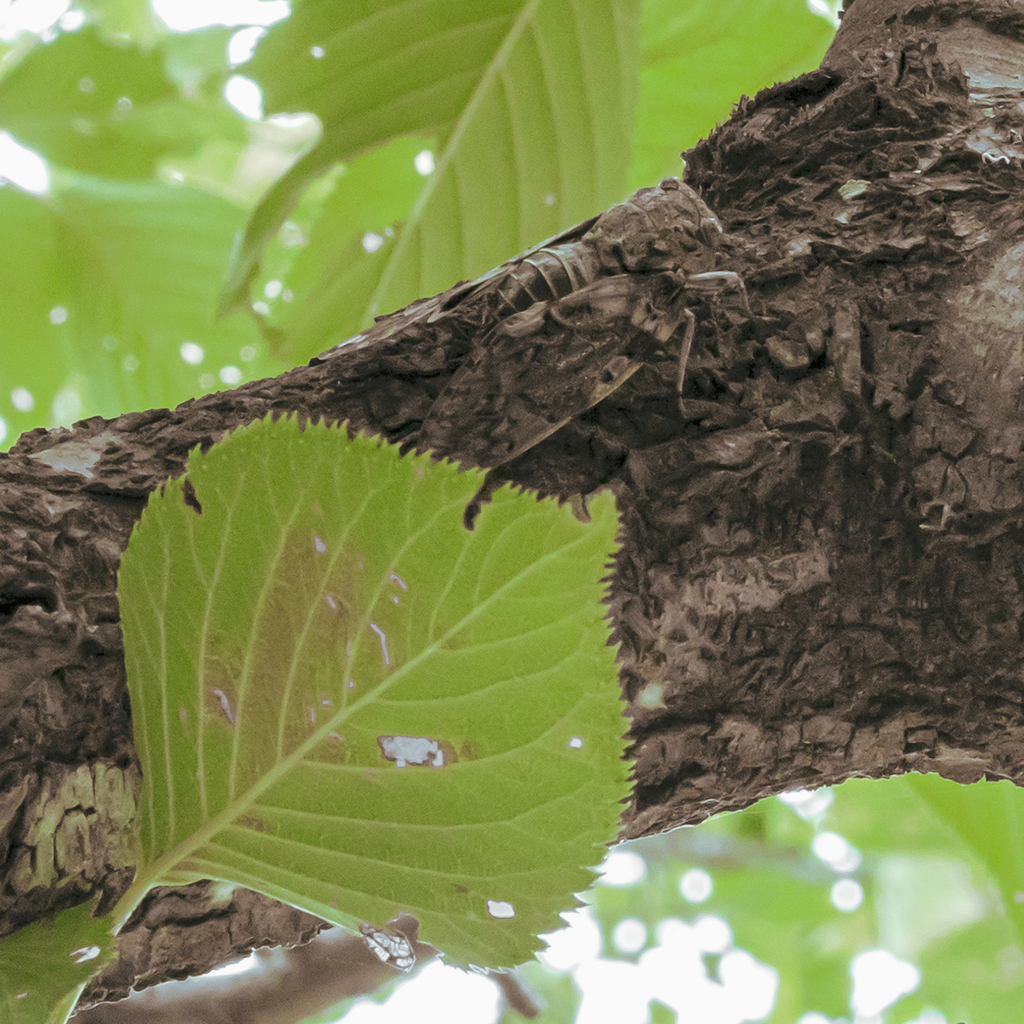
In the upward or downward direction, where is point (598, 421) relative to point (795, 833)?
upward

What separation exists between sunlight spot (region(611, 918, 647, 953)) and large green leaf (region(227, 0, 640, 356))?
4.21 feet

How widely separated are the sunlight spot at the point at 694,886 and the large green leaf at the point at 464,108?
117 cm

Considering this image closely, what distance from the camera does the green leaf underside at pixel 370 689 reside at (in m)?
0.22

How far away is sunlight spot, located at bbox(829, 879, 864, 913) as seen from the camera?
1.51 m

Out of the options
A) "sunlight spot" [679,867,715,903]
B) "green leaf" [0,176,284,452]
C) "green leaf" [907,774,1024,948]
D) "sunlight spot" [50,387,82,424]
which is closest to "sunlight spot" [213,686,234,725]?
"green leaf" [907,774,1024,948]

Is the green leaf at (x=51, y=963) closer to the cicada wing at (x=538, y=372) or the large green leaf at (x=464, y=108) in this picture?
the cicada wing at (x=538, y=372)

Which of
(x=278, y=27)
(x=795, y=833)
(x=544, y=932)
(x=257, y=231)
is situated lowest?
(x=795, y=833)

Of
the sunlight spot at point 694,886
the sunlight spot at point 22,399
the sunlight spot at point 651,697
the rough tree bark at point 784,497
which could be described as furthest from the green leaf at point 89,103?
the sunlight spot at point 694,886

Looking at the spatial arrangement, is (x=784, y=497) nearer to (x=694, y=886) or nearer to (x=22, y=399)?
(x=22, y=399)

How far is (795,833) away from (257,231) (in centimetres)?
121

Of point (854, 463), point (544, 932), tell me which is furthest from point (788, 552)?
point (544, 932)

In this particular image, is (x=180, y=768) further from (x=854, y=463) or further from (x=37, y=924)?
(x=854, y=463)

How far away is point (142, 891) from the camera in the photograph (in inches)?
9.7

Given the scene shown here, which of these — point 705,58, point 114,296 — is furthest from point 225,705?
point 114,296
